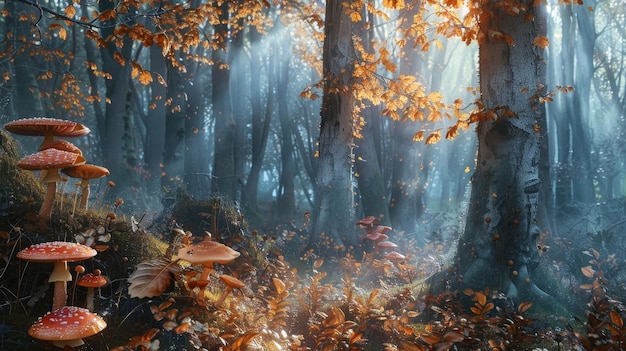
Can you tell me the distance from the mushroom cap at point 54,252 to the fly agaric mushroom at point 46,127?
1.56m

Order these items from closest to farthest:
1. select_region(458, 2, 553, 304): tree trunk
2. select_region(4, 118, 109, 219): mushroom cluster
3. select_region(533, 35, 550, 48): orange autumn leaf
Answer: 1. select_region(4, 118, 109, 219): mushroom cluster
2. select_region(533, 35, 550, 48): orange autumn leaf
3. select_region(458, 2, 553, 304): tree trunk

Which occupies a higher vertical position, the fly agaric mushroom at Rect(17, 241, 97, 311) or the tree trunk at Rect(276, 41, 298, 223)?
the tree trunk at Rect(276, 41, 298, 223)

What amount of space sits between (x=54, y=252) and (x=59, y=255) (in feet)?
0.14

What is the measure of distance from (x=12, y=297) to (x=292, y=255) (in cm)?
739

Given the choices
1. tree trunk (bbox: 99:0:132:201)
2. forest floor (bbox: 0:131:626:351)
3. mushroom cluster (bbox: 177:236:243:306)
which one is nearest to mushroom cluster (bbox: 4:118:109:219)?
forest floor (bbox: 0:131:626:351)

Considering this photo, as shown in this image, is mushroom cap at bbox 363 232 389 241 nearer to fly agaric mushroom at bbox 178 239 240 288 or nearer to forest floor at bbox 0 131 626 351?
forest floor at bbox 0 131 626 351

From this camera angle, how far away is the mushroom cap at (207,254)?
3674 mm

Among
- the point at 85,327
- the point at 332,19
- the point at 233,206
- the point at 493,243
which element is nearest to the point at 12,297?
the point at 85,327

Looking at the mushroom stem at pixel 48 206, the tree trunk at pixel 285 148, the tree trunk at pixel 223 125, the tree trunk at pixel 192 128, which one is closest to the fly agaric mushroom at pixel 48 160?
the mushroom stem at pixel 48 206

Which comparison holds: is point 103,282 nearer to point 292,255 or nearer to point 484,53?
point 484,53

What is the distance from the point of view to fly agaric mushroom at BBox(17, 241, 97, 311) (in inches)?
125

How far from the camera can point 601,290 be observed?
5410mm

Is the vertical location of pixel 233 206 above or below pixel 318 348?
above

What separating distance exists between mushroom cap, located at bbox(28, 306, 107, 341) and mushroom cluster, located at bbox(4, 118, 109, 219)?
55.7 inches
